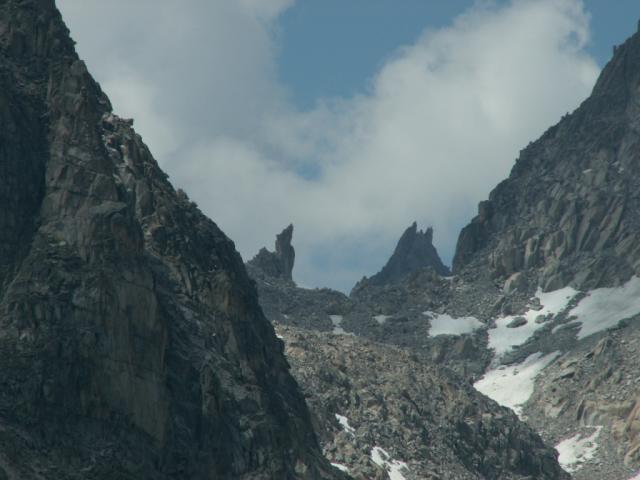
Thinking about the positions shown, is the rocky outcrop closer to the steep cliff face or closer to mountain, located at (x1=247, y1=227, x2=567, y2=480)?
mountain, located at (x1=247, y1=227, x2=567, y2=480)

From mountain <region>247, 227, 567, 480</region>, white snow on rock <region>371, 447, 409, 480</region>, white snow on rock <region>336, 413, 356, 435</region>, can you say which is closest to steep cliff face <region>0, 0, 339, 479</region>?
white snow on rock <region>371, 447, 409, 480</region>

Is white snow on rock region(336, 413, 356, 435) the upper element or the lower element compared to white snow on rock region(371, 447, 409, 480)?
upper

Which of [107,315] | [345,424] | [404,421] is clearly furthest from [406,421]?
[107,315]

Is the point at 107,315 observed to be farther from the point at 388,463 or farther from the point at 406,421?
the point at 406,421

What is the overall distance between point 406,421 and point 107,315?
256 feet

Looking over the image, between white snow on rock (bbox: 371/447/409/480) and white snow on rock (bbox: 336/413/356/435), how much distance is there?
2.47 m

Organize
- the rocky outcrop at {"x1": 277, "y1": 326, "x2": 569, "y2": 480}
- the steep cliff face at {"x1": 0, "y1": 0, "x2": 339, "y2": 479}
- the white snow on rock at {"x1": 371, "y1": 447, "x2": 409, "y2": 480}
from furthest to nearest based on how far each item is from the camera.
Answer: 1. the rocky outcrop at {"x1": 277, "y1": 326, "x2": 569, "y2": 480}
2. the white snow on rock at {"x1": 371, "y1": 447, "x2": 409, "y2": 480}
3. the steep cliff face at {"x1": 0, "y1": 0, "x2": 339, "y2": 479}

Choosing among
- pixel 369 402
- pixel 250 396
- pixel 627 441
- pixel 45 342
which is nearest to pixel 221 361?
pixel 250 396

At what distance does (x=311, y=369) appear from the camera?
184875 mm

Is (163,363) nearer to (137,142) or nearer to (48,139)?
(48,139)

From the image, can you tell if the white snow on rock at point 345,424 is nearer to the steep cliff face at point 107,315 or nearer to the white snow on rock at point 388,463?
the white snow on rock at point 388,463

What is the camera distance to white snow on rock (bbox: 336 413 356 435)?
17175cm

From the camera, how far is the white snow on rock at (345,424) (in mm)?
171750

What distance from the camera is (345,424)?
573 feet
